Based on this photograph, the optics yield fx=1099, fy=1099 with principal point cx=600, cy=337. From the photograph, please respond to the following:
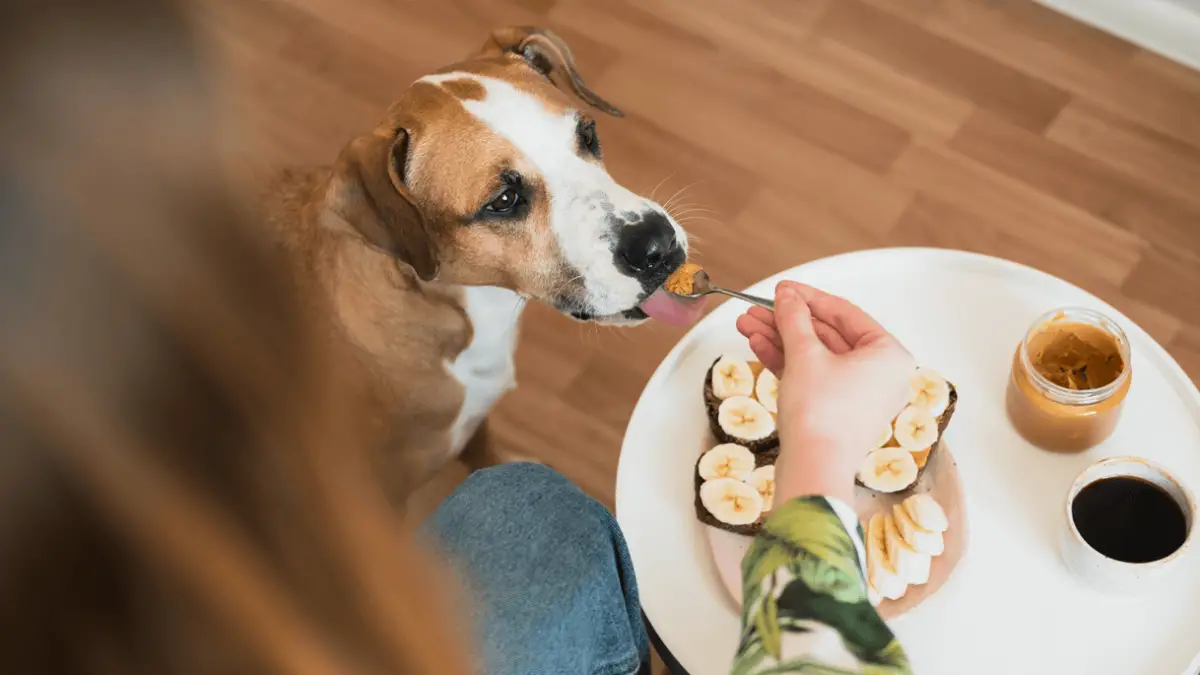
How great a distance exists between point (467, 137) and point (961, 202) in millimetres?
1156

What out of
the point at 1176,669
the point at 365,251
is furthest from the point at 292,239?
the point at 1176,669

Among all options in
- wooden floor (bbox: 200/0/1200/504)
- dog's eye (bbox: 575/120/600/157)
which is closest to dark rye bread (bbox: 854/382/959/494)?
dog's eye (bbox: 575/120/600/157)

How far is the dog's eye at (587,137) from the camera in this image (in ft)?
4.78

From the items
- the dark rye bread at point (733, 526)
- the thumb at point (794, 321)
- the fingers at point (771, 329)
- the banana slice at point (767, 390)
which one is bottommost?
the dark rye bread at point (733, 526)

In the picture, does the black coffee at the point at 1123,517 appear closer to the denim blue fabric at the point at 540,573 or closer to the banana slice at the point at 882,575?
the banana slice at the point at 882,575

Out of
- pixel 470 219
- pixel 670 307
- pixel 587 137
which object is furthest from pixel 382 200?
pixel 670 307

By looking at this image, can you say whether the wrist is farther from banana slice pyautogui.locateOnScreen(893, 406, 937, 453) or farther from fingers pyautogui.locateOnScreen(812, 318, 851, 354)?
banana slice pyautogui.locateOnScreen(893, 406, 937, 453)

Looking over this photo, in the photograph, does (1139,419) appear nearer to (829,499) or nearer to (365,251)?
(829,499)

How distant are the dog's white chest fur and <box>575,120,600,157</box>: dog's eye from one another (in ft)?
0.75

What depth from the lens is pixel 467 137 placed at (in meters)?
1.38

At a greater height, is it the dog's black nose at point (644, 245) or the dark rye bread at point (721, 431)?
the dog's black nose at point (644, 245)

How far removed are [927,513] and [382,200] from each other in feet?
2.48

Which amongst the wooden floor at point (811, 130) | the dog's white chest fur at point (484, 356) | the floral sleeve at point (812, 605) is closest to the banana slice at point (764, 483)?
the floral sleeve at point (812, 605)

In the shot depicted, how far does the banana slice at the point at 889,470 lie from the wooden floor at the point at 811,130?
27.5 inches
